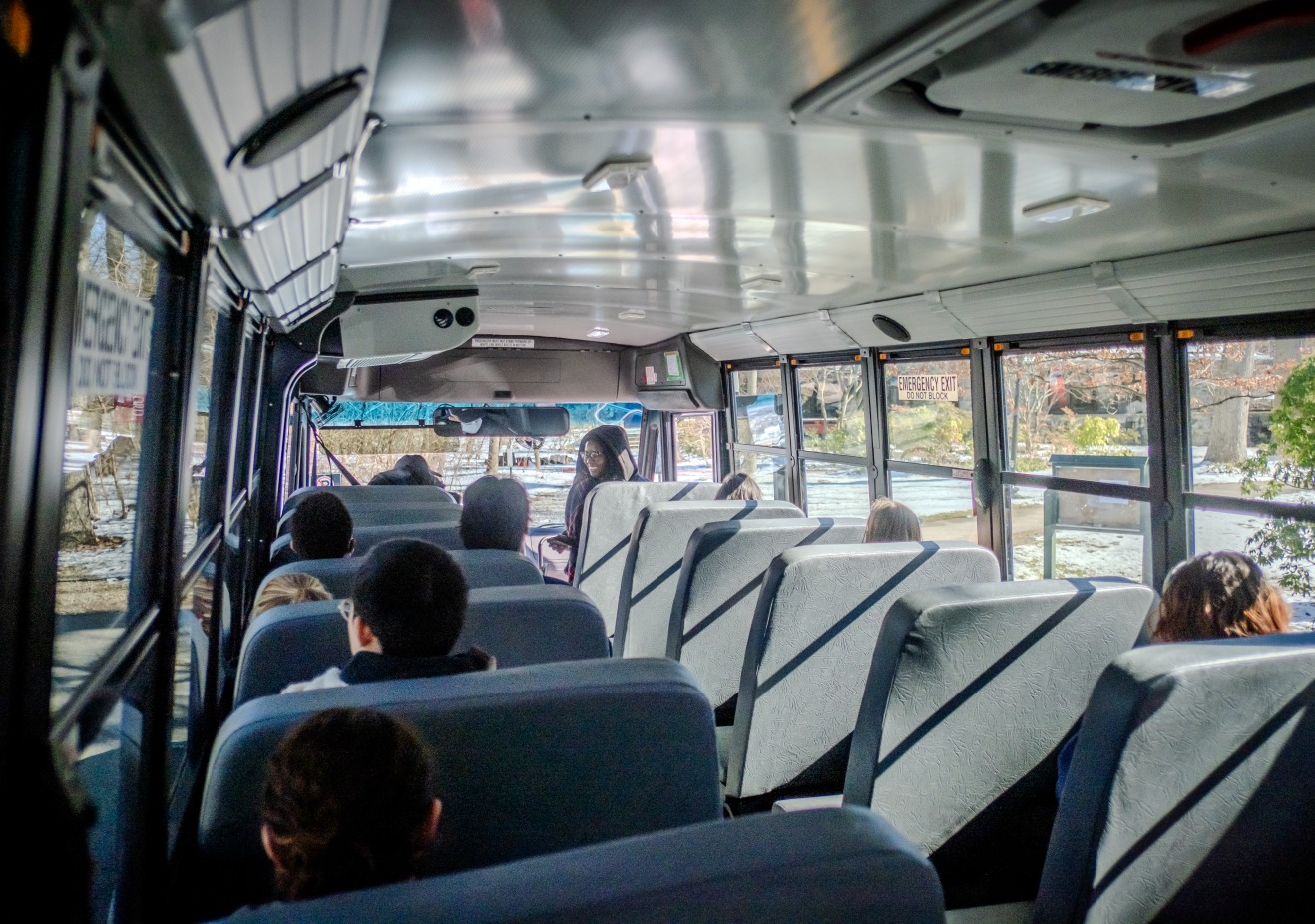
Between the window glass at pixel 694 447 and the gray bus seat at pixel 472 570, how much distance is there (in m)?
5.05

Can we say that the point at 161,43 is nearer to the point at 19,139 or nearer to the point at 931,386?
the point at 19,139

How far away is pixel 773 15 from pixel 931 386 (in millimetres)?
4063

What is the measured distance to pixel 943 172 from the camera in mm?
2400

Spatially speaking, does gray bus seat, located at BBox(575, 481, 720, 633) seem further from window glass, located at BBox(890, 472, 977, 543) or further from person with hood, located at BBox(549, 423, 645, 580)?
person with hood, located at BBox(549, 423, 645, 580)

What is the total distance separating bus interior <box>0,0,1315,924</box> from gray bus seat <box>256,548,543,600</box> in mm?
19

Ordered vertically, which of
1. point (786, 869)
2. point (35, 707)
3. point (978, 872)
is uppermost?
point (35, 707)

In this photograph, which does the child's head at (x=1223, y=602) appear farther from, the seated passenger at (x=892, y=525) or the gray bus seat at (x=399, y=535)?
the gray bus seat at (x=399, y=535)

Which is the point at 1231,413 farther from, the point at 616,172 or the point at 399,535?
the point at 399,535

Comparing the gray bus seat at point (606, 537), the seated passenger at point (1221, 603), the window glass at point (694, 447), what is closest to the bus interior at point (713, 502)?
the seated passenger at point (1221, 603)

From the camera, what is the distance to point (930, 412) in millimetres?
5328

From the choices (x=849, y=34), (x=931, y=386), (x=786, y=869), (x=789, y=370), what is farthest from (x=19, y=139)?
(x=789, y=370)

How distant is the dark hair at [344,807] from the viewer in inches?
42.9

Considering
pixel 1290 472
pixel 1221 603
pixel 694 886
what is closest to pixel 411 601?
pixel 694 886

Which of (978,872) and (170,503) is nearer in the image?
(170,503)
